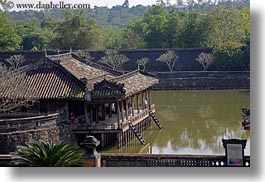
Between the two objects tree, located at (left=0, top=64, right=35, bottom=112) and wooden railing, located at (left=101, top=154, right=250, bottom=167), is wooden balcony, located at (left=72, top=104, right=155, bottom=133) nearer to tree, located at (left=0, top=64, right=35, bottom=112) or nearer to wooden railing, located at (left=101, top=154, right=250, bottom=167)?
tree, located at (left=0, top=64, right=35, bottom=112)

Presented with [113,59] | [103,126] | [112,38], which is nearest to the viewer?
[112,38]

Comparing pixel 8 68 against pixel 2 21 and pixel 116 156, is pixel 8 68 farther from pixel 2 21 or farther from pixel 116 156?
pixel 116 156

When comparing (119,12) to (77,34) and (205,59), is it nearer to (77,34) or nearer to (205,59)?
(77,34)

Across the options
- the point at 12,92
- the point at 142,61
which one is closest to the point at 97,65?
the point at 142,61

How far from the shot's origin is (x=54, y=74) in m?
13.4

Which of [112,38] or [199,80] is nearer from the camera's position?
[112,38]

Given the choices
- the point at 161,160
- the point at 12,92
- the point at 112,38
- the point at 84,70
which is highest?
the point at 112,38

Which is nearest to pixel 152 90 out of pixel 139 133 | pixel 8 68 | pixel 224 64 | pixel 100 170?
pixel 139 133

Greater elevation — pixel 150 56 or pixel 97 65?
pixel 150 56

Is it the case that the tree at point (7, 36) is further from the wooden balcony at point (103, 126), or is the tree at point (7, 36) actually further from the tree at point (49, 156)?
the wooden balcony at point (103, 126)

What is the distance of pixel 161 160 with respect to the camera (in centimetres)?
1029

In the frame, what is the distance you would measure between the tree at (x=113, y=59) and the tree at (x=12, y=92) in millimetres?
1414

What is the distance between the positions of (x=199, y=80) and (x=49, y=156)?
4427mm

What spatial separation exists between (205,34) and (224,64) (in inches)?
32.2
